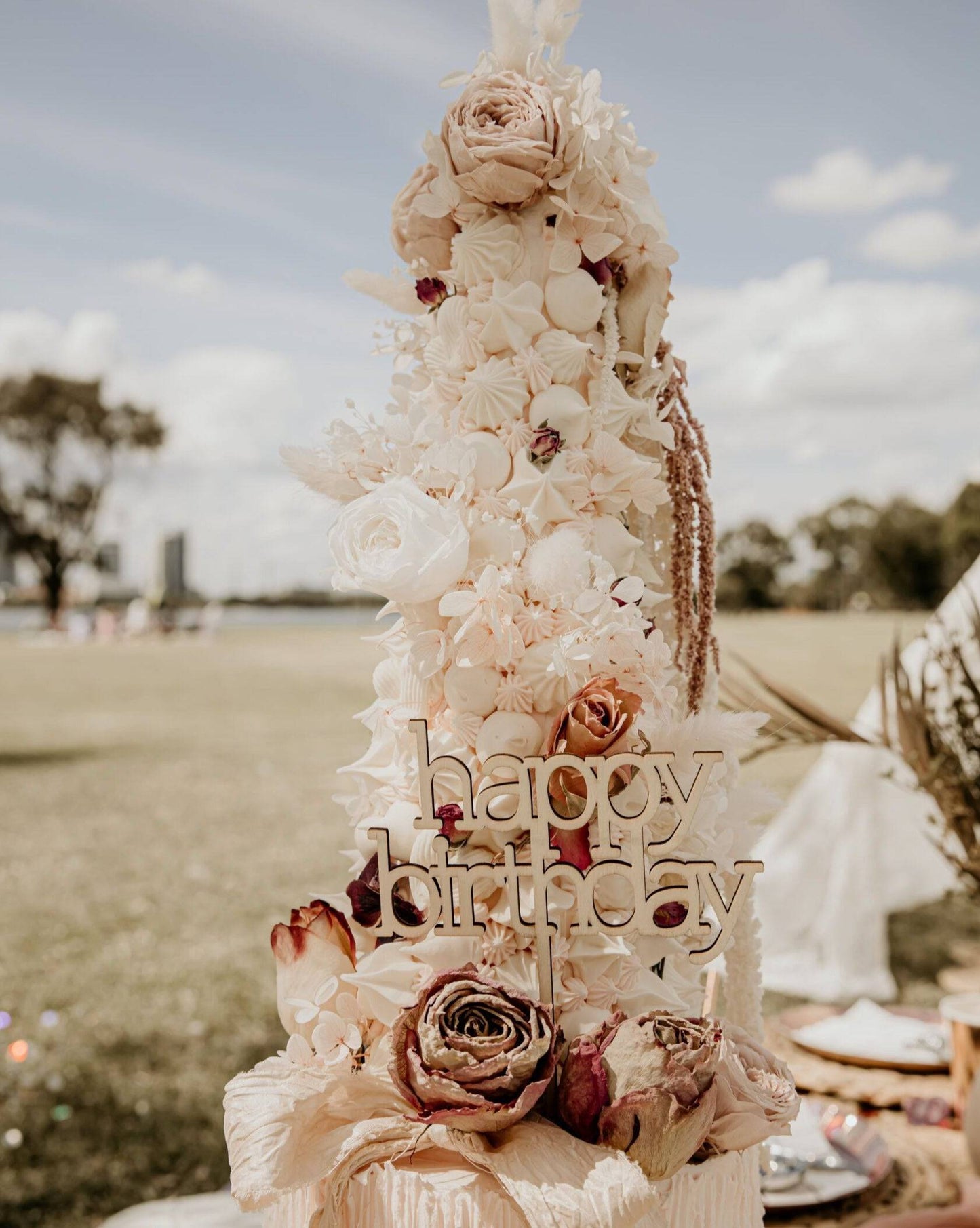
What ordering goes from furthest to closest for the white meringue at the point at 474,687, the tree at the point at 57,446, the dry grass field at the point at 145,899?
the tree at the point at 57,446 → the dry grass field at the point at 145,899 → the white meringue at the point at 474,687

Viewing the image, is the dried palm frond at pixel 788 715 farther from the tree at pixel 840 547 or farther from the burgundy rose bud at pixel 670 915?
the tree at pixel 840 547

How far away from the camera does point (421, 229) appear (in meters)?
1.62

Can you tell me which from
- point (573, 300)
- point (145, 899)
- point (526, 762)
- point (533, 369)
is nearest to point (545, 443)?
point (533, 369)

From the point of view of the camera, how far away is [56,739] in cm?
1391

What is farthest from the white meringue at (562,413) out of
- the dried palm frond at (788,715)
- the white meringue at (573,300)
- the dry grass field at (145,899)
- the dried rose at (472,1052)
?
the dry grass field at (145,899)

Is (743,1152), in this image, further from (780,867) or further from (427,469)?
(780,867)

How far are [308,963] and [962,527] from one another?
41420 millimetres

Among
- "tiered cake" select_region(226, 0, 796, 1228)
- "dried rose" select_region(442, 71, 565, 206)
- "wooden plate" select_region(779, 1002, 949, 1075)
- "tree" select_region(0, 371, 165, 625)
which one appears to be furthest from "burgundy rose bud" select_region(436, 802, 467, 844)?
"tree" select_region(0, 371, 165, 625)

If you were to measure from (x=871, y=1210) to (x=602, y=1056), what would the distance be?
144 cm

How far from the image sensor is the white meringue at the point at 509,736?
1439 millimetres

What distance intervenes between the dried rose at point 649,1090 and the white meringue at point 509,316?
897 millimetres

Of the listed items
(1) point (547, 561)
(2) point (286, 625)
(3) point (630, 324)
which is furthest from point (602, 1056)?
(2) point (286, 625)

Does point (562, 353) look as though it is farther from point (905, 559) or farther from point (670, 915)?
point (905, 559)

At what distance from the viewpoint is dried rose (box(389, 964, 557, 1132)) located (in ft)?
4.04
